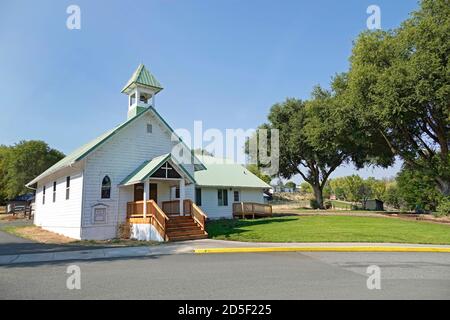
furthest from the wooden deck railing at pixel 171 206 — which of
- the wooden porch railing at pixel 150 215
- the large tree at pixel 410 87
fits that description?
the large tree at pixel 410 87

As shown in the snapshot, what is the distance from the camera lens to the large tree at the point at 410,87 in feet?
77.8

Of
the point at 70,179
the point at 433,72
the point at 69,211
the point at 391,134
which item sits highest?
the point at 433,72

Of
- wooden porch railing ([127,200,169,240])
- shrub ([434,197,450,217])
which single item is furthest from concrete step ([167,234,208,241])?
shrub ([434,197,450,217])

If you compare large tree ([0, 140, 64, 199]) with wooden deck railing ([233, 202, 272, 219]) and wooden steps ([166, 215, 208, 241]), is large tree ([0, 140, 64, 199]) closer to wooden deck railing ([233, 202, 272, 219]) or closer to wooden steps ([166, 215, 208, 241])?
wooden deck railing ([233, 202, 272, 219])

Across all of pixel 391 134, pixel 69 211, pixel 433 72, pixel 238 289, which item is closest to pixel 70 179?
pixel 69 211

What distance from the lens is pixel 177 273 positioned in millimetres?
9258

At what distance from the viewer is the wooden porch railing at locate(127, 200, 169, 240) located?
17125 millimetres

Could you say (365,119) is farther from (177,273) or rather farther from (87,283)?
(87,283)

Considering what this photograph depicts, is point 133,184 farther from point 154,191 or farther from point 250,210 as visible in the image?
point 250,210

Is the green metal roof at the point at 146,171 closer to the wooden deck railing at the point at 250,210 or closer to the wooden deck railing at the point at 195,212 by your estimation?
the wooden deck railing at the point at 195,212

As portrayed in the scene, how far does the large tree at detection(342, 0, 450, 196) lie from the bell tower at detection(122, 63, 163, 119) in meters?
16.1

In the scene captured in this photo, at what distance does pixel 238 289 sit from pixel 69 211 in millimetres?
15734

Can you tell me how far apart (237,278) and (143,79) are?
17.5 metres
